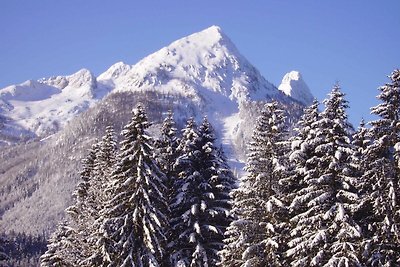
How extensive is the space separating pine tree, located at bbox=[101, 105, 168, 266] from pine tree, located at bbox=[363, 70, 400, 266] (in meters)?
14.2

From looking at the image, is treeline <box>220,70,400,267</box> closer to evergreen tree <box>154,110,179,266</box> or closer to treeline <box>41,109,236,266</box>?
treeline <box>41,109,236,266</box>

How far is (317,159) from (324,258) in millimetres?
5424

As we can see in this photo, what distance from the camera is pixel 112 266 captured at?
37.8m

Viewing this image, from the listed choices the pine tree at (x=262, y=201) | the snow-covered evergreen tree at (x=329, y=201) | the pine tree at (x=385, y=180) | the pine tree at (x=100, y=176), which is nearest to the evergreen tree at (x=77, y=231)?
the pine tree at (x=100, y=176)

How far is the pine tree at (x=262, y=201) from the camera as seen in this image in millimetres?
32938

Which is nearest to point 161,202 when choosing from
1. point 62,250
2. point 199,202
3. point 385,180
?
point 199,202

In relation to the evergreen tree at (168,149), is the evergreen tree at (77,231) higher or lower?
lower

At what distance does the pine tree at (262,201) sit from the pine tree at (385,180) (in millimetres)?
5447

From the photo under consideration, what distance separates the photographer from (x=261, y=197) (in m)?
34.1

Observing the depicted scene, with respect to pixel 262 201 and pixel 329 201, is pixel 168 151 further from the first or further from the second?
pixel 329 201

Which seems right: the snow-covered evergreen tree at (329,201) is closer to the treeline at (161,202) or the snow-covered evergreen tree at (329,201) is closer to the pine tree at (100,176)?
the treeline at (161,202)

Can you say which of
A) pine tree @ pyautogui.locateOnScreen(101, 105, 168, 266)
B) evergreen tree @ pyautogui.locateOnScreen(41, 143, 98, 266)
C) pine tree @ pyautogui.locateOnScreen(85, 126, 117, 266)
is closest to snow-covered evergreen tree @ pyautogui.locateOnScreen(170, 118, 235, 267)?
pine tree @ pyautogui.locateOnScreen(101, 105, 168, 266)

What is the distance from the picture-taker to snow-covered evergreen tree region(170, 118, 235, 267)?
127 feet

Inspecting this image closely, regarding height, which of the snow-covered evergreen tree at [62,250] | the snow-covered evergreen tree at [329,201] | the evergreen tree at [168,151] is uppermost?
the evergreen tree at [168,151]
